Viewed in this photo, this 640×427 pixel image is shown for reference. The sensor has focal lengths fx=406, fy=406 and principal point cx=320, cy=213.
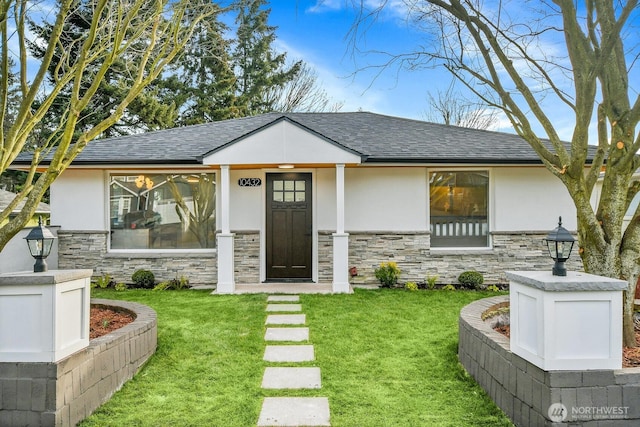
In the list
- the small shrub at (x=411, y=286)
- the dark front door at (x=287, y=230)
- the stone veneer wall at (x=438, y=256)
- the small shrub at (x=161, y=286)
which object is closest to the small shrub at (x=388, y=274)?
the stone veneer wall at (x=438, y=256)

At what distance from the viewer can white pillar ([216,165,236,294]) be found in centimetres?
754

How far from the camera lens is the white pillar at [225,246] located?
7539 mm

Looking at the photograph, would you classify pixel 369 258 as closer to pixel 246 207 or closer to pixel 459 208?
pixel 459 208

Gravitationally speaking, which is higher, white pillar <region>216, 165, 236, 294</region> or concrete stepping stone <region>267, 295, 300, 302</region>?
white pillar <region>216, 165, 236, 294</region>

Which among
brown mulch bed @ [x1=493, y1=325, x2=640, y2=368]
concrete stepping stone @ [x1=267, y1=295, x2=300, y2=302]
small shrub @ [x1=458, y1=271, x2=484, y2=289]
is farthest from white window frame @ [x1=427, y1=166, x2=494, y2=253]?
brown mulch bed @ [x1=493, y1=325, x2=640, y2=368]

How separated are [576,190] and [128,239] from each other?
7.88 meters

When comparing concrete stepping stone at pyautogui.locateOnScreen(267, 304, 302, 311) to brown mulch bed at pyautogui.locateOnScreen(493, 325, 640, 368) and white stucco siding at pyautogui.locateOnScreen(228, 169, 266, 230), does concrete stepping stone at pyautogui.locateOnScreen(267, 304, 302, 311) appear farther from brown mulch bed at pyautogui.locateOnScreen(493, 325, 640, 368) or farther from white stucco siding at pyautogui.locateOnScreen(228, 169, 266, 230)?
brown mulch bed at pyautogui.locateOnScreen(493, 325, 640, 368)

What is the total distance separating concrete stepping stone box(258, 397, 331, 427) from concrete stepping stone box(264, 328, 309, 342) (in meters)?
1.54

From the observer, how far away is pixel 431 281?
7895 mm

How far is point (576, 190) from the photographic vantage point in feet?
11.8

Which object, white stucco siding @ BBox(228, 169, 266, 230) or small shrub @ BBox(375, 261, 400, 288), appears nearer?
small shrub @ BBox(375, 261, 400, 288)

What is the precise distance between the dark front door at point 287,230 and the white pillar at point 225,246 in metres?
0.92

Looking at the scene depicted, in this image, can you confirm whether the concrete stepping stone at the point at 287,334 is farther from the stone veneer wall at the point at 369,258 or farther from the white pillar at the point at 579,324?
the stone veneer wall at the point at 369,258

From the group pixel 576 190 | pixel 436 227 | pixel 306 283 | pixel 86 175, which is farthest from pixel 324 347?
pixel 86 175
